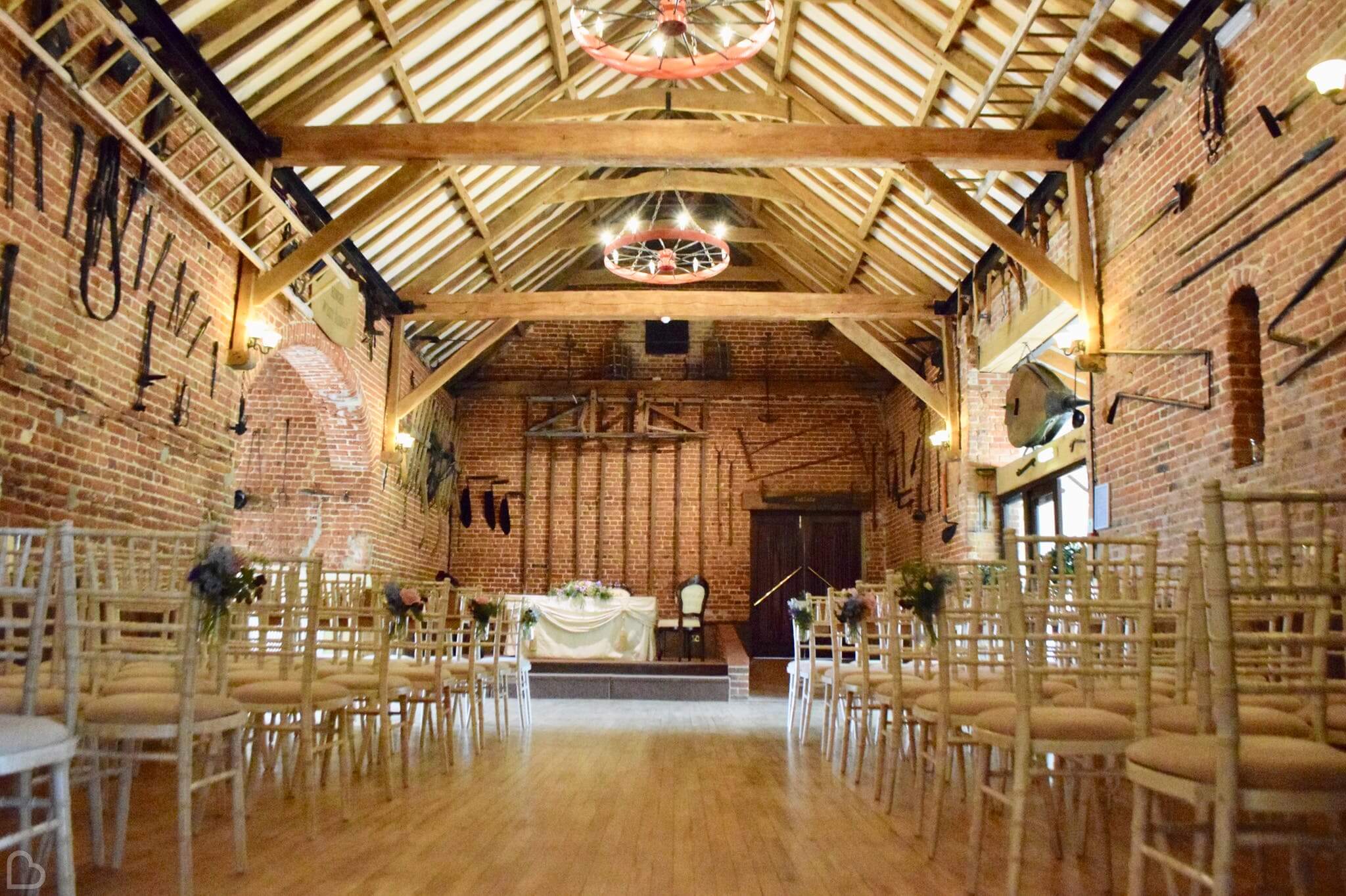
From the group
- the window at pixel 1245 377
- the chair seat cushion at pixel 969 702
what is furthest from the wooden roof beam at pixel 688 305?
the chair seat cushion at pixel 969 702

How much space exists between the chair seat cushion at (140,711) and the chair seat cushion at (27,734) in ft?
1.61

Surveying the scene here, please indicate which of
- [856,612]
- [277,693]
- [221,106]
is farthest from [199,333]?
[856,612]

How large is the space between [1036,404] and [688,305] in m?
3.78

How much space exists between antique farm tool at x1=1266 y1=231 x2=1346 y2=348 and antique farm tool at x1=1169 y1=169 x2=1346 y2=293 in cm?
28

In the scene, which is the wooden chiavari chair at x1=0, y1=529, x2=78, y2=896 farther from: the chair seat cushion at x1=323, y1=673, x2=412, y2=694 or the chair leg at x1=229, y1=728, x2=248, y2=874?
the chair seat cushion at x1=323, y1=673, x2=412, y2=694

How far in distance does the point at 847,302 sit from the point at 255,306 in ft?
17.9

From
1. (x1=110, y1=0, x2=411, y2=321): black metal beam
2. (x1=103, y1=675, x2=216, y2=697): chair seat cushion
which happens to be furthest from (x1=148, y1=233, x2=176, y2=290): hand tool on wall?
(x1=103, y1=675, x2=216, y2=697): chair seat cushion

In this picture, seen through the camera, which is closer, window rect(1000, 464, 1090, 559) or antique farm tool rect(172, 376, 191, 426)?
antique farm tool rect(172, 376, 191, 426)

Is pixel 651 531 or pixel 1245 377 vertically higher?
→ pixel 1245 377

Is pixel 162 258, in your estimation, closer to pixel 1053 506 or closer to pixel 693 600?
pixel 1053 506

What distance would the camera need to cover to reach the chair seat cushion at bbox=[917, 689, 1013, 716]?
3289mm

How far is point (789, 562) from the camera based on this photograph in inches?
519

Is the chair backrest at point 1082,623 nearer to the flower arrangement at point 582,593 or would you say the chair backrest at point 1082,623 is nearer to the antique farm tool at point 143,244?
the antique farm tool at point 143,244

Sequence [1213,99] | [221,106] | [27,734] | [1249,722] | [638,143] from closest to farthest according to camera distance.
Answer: [27,734], [1249,722], [1213,99], [221,106], [638,143]
